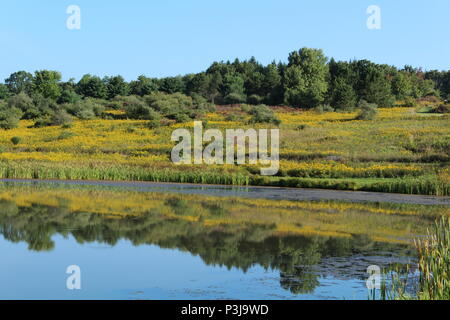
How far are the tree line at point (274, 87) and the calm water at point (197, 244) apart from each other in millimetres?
55956

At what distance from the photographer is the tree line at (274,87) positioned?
276 ft

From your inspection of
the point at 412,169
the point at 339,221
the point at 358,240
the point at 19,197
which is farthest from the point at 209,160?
the point at 358,240

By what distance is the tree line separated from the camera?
84.2 m

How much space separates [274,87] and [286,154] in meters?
58.8

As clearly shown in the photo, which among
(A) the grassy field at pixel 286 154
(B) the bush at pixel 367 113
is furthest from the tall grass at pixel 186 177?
(B) the bush at pixel 367 113

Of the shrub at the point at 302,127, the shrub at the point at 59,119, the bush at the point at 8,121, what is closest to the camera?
the shrub at the point at 302,127

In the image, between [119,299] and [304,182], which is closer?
[119,299]

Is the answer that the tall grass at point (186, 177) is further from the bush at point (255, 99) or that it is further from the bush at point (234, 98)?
the bush at point (255, 99)

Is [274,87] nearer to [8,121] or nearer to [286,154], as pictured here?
[8,121]

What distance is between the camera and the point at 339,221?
20750 mm

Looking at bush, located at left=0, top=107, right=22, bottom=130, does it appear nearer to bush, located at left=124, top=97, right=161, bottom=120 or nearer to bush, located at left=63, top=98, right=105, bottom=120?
bush, located at left=63, top=98, right=105, bottom=120
